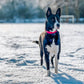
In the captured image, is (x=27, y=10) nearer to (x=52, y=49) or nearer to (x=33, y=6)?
(x=33, y=6)

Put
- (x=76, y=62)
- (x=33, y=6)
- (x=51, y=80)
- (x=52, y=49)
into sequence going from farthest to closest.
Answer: (x=33, y=6), (x=76, y=62), (x=52, y=49), (x=51, y=80)

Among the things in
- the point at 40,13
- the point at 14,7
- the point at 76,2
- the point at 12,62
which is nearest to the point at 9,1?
the point at 14,7

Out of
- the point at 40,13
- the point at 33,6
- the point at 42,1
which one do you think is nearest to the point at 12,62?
the point at 42,1

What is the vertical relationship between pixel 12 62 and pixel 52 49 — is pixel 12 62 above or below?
below

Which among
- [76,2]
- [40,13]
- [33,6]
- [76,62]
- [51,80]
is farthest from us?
[33,6]

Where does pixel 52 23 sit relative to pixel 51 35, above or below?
above

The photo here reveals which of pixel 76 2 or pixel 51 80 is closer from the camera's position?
pixel 51 80

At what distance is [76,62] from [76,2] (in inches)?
1306

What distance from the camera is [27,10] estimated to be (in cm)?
4572

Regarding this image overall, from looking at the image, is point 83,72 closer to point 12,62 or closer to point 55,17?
point 55,17

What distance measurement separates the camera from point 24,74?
411 centimetres

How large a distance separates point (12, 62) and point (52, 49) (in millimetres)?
1755

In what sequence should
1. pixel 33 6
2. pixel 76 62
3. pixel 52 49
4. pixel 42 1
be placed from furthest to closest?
pixel 33 6 < pixel 42 1 < pixel 76 62 < pixel 52 49

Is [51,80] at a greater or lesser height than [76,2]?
lesser
